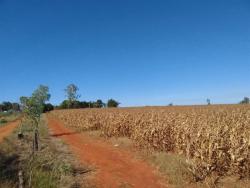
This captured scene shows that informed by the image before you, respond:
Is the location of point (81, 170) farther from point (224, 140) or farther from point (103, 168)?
point (224, 140)

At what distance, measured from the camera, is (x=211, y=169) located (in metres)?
10.2

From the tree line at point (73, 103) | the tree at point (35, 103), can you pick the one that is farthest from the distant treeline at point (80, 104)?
the tree at point (35, 103)

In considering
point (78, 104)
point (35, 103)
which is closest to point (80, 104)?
point (78, 104)

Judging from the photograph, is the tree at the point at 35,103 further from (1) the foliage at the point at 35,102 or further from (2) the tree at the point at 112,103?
(2) the tree at the point at 112,103

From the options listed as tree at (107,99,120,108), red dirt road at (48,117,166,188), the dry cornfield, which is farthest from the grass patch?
tree at (107,99,120,108)

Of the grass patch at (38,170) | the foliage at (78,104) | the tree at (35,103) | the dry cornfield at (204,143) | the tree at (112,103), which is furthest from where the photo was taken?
the foliage at (78,104)

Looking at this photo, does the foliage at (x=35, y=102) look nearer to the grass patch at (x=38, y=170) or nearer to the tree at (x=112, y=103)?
the grass patch at (x=38, y=170)

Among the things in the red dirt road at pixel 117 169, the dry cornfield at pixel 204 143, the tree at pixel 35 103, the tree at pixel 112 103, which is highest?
the tree at pixel 112 103

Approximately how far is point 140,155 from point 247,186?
603 centimetres

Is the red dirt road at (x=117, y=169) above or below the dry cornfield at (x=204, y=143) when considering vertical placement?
below

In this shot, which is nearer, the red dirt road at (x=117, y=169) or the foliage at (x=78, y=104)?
the red dirt road at (x=117, y=169)

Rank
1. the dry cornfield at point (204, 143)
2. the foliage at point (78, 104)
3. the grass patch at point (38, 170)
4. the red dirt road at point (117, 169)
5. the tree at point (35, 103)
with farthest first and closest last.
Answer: the foliage at point (78, 104) → the tree at point (35, 103) → the red dirt road at point (117, 169) → the dry cornfield at point (204, 143) → the grass patch at point (38, 170)

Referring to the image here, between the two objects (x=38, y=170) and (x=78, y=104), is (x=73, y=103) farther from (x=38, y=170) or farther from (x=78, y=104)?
(x=38, y=170)

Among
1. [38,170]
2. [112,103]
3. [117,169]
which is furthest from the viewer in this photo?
[112,103]
